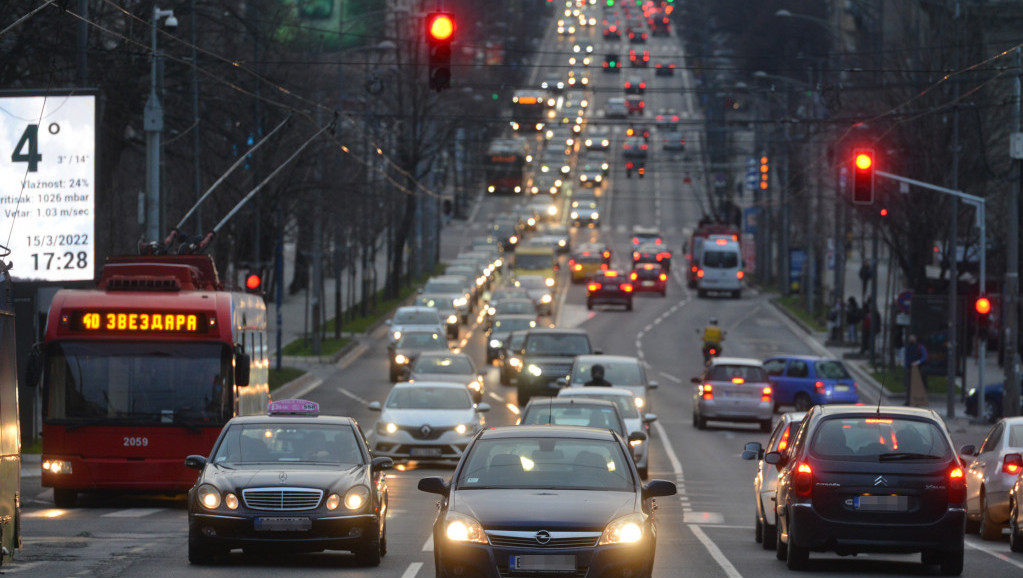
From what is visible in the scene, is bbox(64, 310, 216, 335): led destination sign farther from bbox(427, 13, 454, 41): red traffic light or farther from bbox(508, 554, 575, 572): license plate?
bbox(508, 554, 575, 572): license plate

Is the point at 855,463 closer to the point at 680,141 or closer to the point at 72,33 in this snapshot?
the point at 72,33

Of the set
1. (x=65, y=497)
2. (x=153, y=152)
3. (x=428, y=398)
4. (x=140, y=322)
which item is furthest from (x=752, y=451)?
(x=153, y=152)

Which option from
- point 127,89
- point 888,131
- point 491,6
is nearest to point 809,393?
point 888,131

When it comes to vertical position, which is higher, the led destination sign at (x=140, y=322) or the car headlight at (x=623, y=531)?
the led destination sign at (x=140, y=322)

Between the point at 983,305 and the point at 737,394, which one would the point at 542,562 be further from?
the point at 983,305

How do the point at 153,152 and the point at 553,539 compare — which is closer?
the point at 553,539

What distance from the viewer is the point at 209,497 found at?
51.4 ft

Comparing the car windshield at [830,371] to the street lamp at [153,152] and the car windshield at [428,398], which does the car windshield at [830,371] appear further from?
the street lamp at [153,152]

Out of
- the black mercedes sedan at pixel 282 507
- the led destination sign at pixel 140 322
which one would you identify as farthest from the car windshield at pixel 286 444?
the led destination sign at pixel 140 322

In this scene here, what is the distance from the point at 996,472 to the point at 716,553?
416cm

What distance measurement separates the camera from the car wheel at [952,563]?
50.9 ft

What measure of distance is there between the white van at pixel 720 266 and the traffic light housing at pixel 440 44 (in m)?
62.6

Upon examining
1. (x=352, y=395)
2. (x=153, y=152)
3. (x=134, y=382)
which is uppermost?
(x=153, y=152)

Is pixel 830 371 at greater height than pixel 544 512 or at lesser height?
lesser
